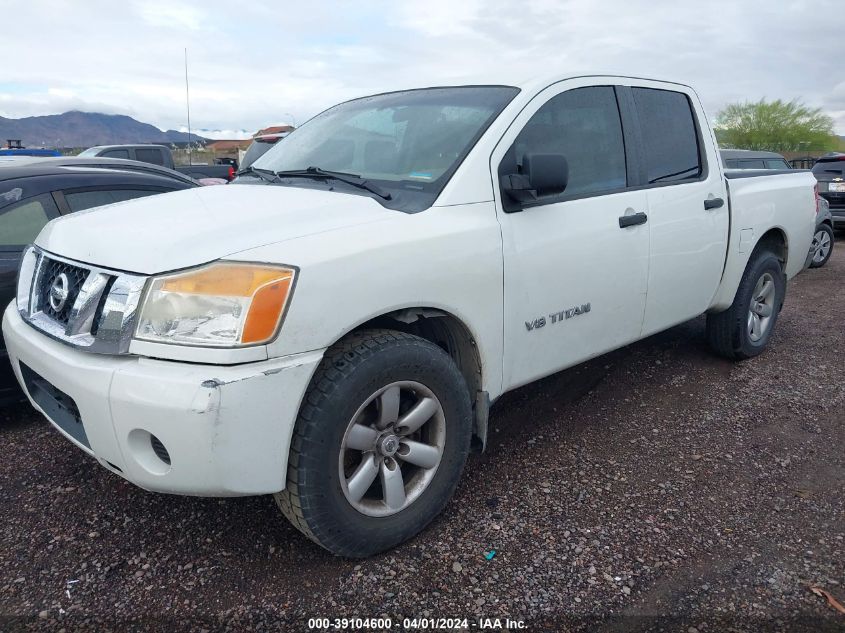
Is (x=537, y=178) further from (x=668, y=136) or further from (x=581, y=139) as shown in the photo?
(x=668, y=136)

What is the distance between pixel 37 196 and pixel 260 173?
55.1 inches

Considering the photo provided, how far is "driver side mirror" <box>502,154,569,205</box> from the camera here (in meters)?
2.62

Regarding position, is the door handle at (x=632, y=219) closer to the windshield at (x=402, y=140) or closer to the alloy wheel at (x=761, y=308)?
Result: the windshield at (x=402, y=140)

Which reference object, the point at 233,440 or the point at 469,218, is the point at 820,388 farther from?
the point at 233,440

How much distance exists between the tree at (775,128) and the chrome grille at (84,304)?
41.8 m

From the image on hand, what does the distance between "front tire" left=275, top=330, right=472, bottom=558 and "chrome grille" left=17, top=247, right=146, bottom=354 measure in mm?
631

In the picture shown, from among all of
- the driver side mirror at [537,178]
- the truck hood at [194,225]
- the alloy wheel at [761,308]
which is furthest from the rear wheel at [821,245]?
the truck hood at [194,225]

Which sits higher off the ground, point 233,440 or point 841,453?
Answer: point 233,440

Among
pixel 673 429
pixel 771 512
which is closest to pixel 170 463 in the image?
pixel 771 512

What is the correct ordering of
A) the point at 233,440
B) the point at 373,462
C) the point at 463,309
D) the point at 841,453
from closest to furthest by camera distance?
the point at 233,440
the point at 373,462
the point at 463,309
the point at 841,453

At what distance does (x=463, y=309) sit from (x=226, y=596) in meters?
1.34

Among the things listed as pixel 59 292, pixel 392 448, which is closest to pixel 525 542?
pixel 392 448

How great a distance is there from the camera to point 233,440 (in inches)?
78.4

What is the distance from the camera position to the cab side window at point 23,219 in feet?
11.7
